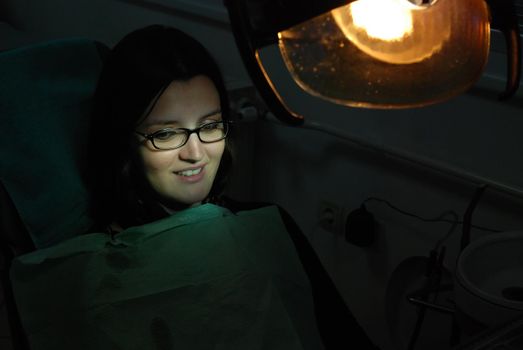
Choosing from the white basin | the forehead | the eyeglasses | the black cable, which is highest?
the forehead

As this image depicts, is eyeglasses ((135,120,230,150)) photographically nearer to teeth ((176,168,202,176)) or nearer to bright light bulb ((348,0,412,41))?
teeth ((176,168,202,176))

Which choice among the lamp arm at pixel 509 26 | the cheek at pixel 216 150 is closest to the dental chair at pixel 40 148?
the cheek at pixel 216 150

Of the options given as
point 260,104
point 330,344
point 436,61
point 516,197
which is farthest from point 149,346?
point 260,104

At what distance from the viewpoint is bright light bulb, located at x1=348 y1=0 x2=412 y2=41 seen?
0.60 metres

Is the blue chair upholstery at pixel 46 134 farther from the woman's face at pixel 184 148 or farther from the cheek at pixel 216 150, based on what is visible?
the cheek at pixel 216 150

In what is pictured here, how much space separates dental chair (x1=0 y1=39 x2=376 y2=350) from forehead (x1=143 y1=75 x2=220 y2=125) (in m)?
0.24

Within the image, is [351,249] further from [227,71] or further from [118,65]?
[118,65]

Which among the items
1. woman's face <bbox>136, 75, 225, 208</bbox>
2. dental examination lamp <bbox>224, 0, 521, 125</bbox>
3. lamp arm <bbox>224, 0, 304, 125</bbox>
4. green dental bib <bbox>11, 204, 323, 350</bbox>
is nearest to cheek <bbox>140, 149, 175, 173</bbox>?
woman's face <bbox>136, 75, 225, 208</bbox>

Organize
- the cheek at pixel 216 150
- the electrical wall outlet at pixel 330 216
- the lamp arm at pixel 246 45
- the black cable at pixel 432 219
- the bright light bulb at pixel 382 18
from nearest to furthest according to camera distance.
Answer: the lamp arm at pixel 246 45, the bright light bulb at pixel 382 18, the cheek at pixel 216 150, the black cable at pixel 432 219, the electrical wall outlet at pixel 330 216

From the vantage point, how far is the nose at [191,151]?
1119 mm

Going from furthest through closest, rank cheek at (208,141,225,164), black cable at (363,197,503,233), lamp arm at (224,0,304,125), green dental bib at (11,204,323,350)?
black cable at (363,197,503,233) < cheek at (208,141,225,164) < green dental bib at (11,204,323,350) < lamp arm at (224,0,304,125)

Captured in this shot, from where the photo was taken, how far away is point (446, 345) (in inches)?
64.2

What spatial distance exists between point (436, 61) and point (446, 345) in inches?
47.0

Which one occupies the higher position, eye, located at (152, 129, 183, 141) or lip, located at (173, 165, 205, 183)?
eye, located at (152, 129, 183, 141)
